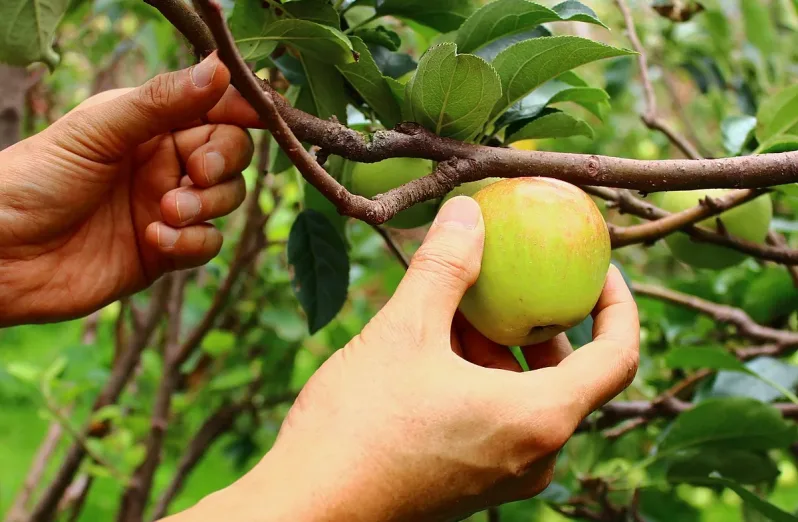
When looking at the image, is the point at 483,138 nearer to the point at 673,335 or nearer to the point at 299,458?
the point at 299,458

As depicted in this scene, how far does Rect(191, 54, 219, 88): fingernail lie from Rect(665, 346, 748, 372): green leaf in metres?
0.76

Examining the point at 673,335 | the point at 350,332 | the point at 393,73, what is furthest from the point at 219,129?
the point at 673,335

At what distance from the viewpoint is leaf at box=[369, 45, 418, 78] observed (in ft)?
2.96

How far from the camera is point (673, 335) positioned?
141 centimetres

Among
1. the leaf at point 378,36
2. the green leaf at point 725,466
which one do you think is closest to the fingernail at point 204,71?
the leaf at point 378,36

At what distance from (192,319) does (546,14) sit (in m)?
1.31

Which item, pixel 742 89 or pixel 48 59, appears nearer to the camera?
pixel 48 59

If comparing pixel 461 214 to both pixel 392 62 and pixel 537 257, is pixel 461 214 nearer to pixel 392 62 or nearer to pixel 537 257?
pixel 537 257

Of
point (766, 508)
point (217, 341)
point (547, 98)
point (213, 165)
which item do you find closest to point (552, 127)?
point (547, 98)

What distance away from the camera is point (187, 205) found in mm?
896

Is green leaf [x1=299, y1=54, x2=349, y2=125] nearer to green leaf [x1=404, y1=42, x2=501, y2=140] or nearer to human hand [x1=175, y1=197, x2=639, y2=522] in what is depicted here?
green leaf [x1=404, y1=42, x2=501, y2=140]

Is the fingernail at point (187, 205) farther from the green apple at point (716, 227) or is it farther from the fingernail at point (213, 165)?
the green apple at point (716, 227)

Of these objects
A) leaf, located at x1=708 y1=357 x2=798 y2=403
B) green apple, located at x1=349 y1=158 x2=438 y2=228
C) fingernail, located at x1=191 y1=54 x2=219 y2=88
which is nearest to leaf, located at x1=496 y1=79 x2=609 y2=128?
green apple, located at x1=349 y1=158 x2=438 y2=228

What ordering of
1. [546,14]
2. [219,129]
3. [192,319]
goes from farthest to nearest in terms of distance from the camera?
1. [192,319]
2. [219,129]
3. [546,14]
